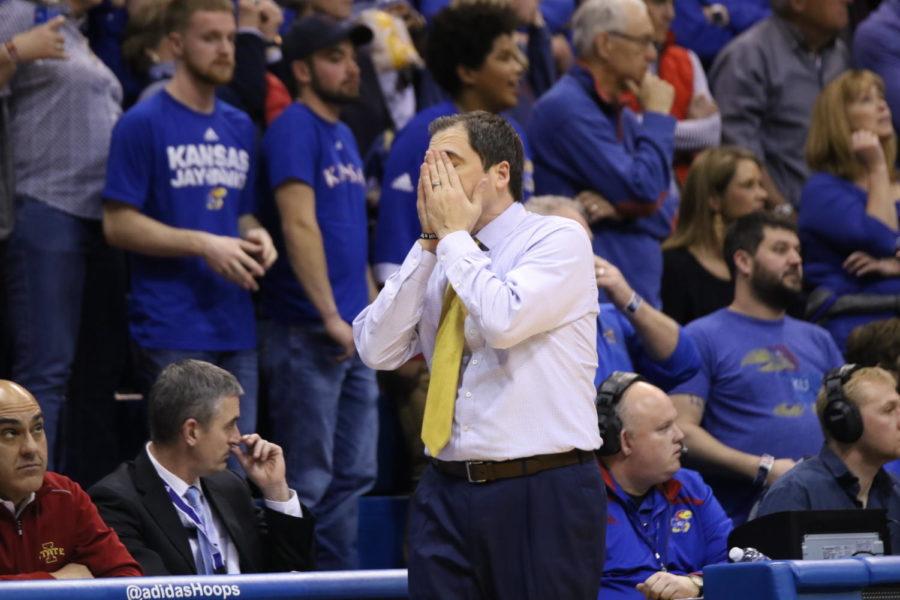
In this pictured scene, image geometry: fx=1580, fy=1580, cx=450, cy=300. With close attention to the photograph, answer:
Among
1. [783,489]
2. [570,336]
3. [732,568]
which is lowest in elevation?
[783,489]

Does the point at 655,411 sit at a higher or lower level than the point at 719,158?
lower

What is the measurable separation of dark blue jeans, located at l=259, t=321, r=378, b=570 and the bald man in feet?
5.04

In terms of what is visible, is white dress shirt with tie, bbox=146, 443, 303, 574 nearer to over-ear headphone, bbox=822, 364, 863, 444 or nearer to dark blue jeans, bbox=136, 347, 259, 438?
dark blue jeans, bbox=136, 347, 259, 438

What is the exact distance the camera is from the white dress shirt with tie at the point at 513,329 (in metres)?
3.58

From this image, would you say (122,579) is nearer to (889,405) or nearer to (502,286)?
(502,286)

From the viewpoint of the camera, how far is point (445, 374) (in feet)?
12.2

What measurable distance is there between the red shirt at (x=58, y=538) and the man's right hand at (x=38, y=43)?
2021mm

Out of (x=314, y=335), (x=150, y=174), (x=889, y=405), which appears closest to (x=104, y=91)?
(x=150, y=174)

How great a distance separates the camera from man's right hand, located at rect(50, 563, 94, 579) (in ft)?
14.3

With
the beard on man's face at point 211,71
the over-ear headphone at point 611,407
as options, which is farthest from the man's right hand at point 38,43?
the over-ear headphone at point 611,407

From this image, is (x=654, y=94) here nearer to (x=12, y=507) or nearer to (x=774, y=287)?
(x=774, y=287)

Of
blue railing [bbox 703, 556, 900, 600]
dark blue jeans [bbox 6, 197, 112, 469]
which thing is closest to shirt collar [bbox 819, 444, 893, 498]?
blue railing [bbox 703, 556, 900, 600]

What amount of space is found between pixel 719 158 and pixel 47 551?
4078mm

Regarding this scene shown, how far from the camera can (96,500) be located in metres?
4.89
